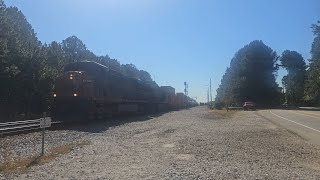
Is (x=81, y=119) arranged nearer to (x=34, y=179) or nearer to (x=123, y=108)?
(x=123, y=108)

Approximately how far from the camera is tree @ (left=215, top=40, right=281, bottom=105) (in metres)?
111

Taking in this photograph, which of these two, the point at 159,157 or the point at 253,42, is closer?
the point at 159,157

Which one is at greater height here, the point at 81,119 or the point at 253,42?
the point at 253,42

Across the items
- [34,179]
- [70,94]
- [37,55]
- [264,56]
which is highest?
[264,56]

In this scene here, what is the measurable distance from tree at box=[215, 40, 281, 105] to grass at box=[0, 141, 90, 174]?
9317 centimetres

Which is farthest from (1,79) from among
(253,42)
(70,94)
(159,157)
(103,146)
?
(253,42)

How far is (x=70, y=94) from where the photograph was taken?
31.4m

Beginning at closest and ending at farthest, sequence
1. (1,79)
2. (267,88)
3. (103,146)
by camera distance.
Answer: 1. (103,146)
2. (1,79)
3. (267,88)

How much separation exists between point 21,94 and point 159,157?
33828 millimetres

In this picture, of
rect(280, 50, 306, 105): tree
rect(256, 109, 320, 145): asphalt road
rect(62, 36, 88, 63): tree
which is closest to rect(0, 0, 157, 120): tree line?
rect(256, 109, 320, 145): asphalt road

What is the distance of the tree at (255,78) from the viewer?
110812mm

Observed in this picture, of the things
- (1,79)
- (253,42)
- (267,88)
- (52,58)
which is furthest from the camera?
(253,42)

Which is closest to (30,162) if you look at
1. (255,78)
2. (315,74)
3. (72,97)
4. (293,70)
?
(72,97)

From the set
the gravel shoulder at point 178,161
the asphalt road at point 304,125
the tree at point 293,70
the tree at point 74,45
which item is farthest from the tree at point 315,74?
the gravel shoulder at point 178,161
